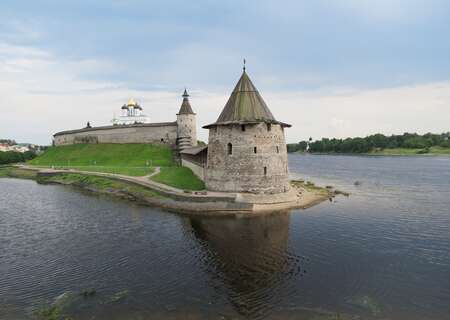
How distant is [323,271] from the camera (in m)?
14.1

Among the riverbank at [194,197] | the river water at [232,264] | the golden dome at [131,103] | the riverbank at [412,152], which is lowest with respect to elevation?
the river water at [232,264]

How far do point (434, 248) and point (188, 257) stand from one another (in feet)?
40.4

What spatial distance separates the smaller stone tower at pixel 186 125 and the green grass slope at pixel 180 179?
10.9 meters

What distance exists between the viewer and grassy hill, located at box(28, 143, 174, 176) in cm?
4534

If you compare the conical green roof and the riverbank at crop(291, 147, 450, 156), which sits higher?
the conical green roof

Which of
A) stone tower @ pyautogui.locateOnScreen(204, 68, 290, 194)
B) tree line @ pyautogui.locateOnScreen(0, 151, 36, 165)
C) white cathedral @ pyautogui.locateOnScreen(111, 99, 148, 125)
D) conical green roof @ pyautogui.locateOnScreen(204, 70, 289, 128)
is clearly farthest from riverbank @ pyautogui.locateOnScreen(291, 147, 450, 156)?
tree line @ pyautogui.locateOnScreen(0, 151, 36, 165)

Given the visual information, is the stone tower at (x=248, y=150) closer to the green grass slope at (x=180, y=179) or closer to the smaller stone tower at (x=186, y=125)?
the green grass slope at (x=180, y=179)

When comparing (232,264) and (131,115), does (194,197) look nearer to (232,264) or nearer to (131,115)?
(232,264)

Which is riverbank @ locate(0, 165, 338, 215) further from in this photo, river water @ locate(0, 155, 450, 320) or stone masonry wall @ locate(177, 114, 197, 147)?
stone masonry wall @ locate(177, 114, 197, 147)

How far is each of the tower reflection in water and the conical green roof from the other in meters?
8.43

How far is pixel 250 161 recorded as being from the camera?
2727 cm

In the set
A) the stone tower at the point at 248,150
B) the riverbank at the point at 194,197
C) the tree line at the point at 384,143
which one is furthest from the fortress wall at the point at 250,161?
the tree line at the point at 384,143

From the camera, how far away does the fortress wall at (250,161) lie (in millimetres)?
27219

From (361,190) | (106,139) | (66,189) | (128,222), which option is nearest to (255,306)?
(128,222)
